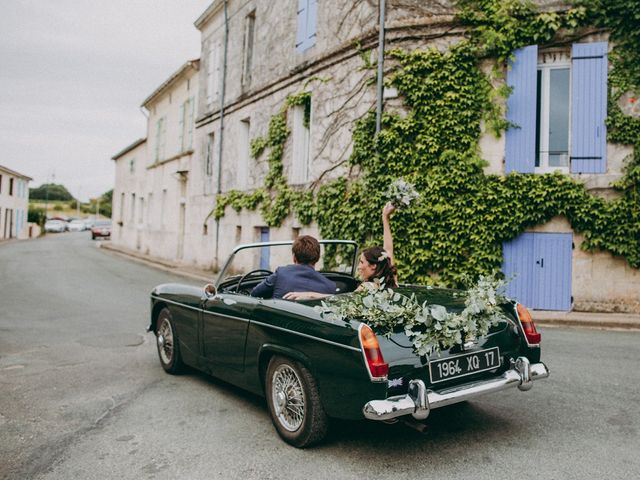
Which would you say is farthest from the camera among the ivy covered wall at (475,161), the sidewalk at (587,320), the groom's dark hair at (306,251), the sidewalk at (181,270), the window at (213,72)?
the window at (213,72)

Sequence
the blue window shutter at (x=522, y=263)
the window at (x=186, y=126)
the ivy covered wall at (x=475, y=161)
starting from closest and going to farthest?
the ivy covered wall at (x=475, y=161) → the blue window shutter at (x=522, y=263) → the window at (x=186, y=126)

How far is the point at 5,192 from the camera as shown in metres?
48.1

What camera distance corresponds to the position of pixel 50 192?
343 feet

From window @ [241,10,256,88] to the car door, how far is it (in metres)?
15.2

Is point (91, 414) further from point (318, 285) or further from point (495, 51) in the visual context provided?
point (495, 51)

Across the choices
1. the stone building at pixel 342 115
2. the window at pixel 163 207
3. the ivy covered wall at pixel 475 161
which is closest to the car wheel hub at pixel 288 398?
the ivy covered wall at pixel 475 161

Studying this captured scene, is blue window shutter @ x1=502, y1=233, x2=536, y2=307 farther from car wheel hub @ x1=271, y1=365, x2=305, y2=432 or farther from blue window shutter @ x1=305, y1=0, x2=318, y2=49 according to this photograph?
car wheel hub @ x1=271, y1=365, x2=305, y2=432

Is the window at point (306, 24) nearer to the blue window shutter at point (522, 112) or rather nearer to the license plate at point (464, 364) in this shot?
the blue window shutter at point (522, 112)

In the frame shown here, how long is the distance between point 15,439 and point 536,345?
148 inches

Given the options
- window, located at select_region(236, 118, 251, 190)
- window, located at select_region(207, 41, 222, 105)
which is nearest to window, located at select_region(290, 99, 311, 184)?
window, located at select_region(236, 118, 251, 190)

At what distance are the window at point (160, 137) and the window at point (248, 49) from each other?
391 inches

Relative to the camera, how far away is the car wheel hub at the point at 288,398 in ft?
11.7

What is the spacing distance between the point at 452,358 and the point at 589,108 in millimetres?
8849

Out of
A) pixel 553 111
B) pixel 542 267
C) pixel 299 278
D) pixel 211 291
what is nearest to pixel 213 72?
pixel 553 111
